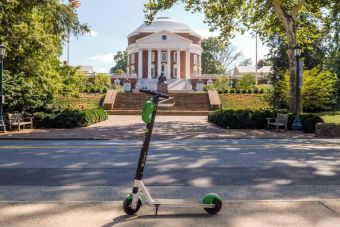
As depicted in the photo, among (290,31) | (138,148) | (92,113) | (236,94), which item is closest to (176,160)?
(138,148)

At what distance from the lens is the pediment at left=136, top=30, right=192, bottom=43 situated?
80625mm

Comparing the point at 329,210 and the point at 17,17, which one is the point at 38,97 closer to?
the point at 17,17

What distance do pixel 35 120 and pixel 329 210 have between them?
1765 cm

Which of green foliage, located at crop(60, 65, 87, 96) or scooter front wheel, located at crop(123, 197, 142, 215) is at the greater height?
green foliage, located at crop(60, 65, 87, 96)

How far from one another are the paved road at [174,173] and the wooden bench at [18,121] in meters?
8.06

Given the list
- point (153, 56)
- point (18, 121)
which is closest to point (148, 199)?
point (18, 121)

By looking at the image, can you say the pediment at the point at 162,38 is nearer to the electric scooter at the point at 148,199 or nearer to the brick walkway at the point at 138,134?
the brick walkway at the point at 138,134

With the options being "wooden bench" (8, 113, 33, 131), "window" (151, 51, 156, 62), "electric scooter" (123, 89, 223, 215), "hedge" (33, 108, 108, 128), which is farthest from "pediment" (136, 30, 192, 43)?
"electric scooter" (123, 89, 223, 215)

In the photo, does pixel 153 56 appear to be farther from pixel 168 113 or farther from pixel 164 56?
pixel 168 113

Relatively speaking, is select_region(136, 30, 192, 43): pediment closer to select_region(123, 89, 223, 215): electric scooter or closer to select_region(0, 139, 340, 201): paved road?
select_region(0, 139, 340, 201): paved road

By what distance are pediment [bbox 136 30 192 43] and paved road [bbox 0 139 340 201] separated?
71.9 m

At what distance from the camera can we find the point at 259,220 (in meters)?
3.88

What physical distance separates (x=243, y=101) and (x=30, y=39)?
84.9ft

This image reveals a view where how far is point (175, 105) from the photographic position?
39156 millimetres
